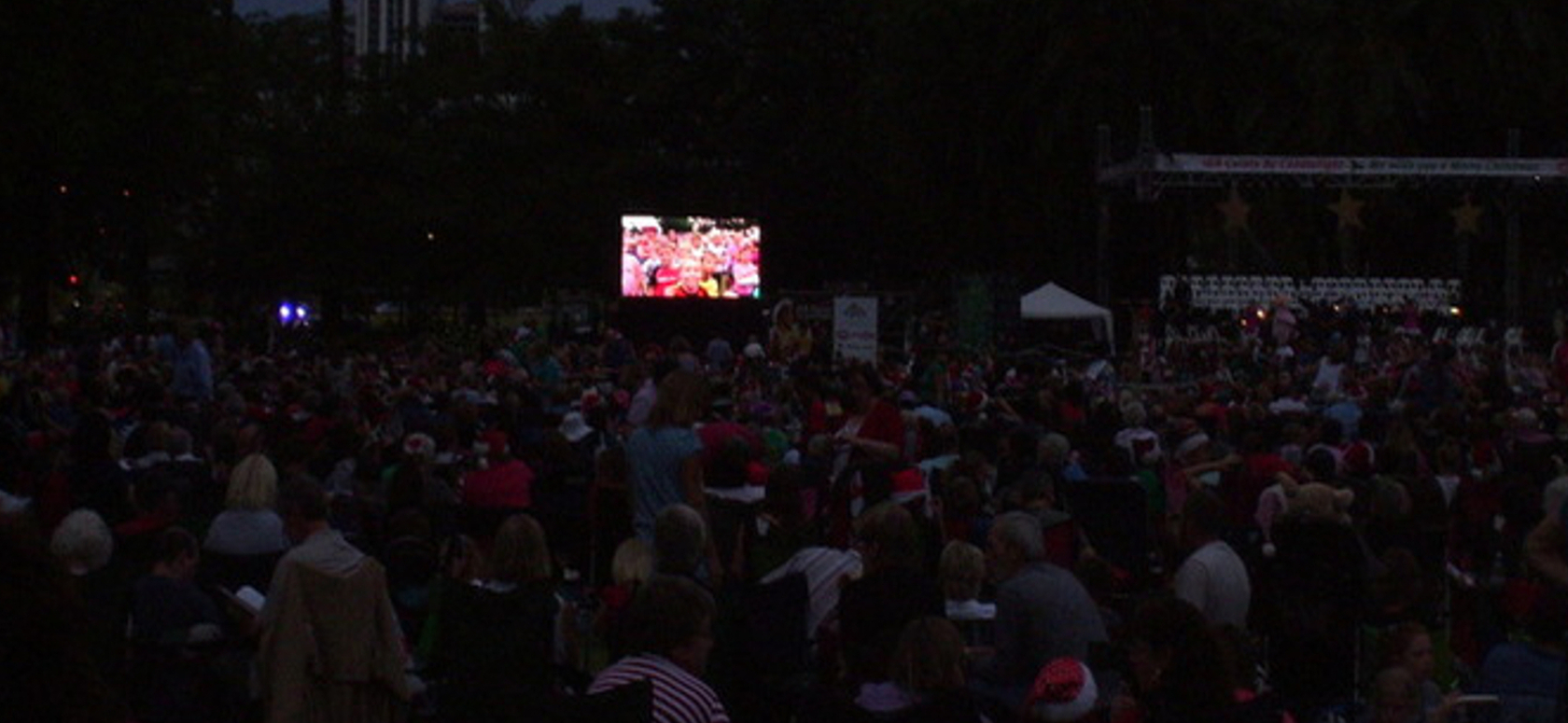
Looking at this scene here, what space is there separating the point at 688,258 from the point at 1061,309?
13.1 m

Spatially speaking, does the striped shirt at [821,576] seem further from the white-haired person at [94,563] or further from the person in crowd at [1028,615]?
the white-haired person at [94,563]

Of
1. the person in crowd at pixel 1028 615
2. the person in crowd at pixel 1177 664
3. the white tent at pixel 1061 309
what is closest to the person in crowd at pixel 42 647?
the person in crowd at pixel 1177 664

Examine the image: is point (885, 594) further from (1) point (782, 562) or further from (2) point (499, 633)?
(1) point (782, 562)

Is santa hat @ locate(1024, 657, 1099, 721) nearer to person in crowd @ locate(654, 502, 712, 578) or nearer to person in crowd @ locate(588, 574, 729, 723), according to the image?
person in crowd @ locate(588, 574, 729, 723)

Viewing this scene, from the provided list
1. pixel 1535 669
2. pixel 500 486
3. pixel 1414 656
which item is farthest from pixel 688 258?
pixel 1535 669

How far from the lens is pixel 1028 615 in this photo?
759 centimetres

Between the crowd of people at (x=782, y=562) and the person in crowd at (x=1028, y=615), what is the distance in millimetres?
11

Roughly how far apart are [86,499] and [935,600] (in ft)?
18.5

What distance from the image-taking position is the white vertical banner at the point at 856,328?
70.9 feet

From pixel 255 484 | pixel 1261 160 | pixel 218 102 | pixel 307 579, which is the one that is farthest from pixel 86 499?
pixel 1261 160

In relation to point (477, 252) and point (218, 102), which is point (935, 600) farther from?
point (477, 252)

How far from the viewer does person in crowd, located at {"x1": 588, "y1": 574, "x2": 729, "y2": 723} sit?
5.96 metres

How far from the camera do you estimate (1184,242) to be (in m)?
46.4

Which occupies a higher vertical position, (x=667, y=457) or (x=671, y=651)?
(x=667, y=457)
